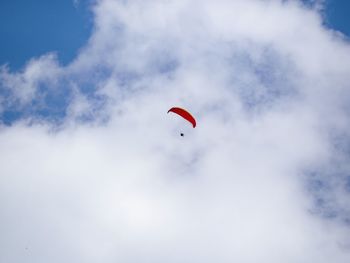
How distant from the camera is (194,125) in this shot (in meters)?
22.7

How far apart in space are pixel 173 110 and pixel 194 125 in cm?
279

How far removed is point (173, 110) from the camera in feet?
75.9
